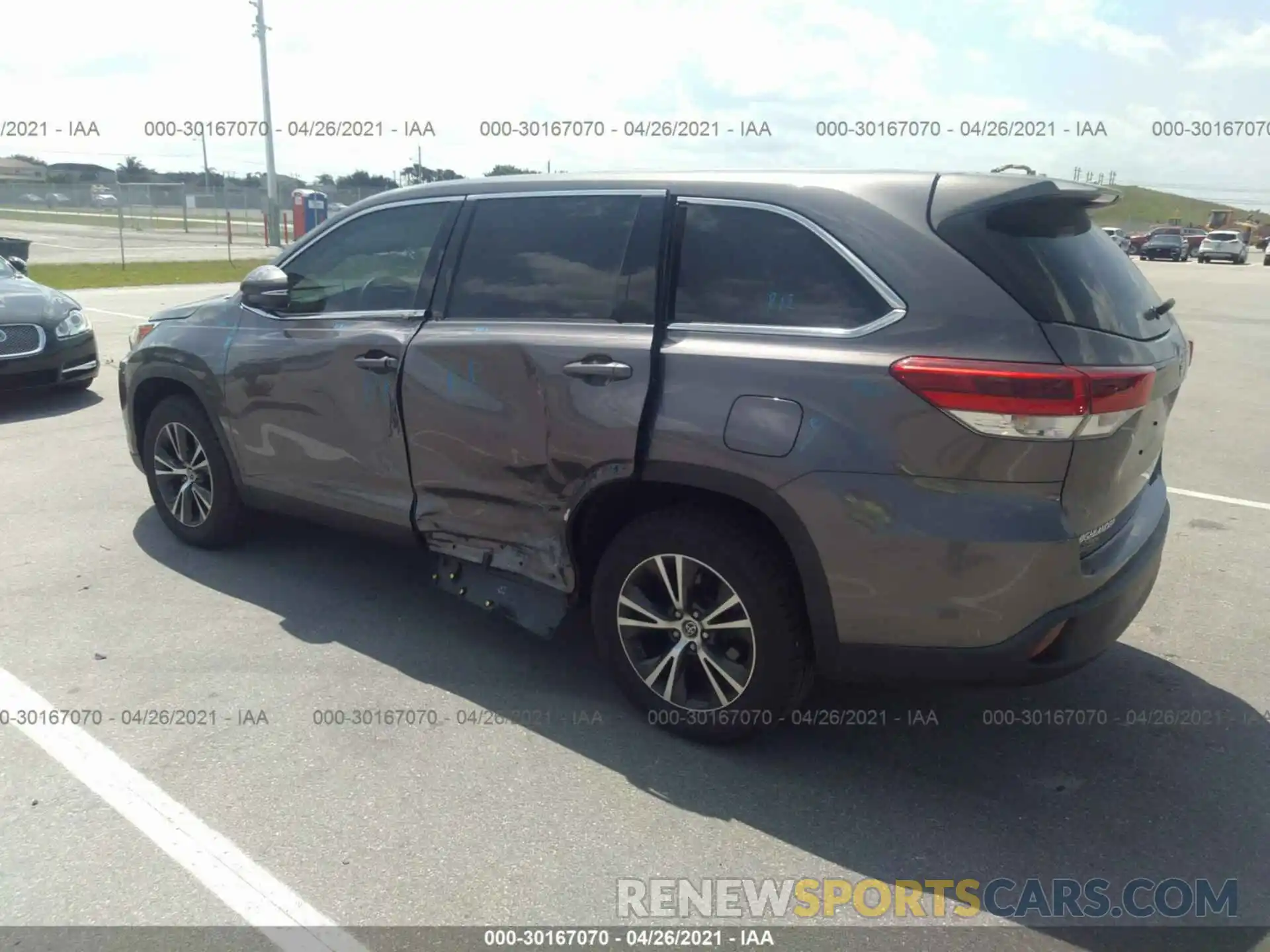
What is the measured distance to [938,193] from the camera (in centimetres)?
305

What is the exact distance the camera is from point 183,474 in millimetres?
5117

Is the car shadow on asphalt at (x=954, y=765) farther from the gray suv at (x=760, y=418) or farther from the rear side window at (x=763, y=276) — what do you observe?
the rear side window at (x=763, y=276)

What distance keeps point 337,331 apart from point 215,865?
2.25 m

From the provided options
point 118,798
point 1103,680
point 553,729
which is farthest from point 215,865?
point 1103,680

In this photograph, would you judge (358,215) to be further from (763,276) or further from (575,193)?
(763,276)

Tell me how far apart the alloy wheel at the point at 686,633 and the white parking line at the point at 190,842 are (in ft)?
4.42

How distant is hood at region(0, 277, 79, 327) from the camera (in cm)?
825

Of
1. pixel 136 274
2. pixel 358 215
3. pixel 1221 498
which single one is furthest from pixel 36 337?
pixel 136 274

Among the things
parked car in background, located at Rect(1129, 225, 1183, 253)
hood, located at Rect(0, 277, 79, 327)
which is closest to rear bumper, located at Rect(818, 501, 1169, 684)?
hood, located at Rect(0, 277, 79, 327)

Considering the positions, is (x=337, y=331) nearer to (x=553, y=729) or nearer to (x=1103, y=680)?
(x=553, y=729)

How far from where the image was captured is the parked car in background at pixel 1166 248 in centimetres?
4691

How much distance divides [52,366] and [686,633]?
23.6 feet

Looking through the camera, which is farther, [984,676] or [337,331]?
[337,331]

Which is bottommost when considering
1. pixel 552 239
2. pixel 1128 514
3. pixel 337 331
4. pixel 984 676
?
pixel 984 676
